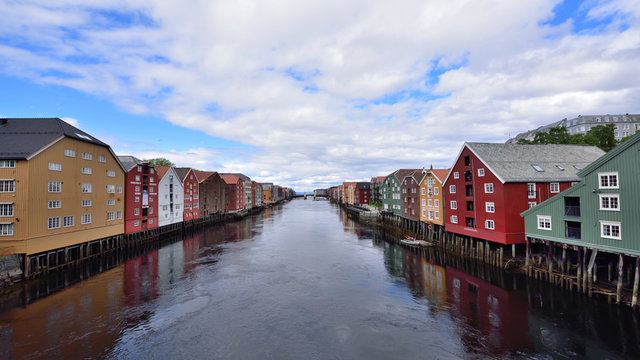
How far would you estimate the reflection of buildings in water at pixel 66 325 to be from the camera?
15.3 m

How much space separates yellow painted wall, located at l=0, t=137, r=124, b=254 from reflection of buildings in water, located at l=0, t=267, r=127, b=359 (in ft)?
26.0

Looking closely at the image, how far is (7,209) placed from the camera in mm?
26438

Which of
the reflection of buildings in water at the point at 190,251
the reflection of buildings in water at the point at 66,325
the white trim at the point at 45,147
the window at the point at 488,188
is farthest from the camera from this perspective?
the reflection of buildings in water at the point at 190,251

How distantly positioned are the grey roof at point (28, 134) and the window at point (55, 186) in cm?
390

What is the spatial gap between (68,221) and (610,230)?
51.5 meters

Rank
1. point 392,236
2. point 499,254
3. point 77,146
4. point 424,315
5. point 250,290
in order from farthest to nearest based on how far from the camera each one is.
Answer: point 392,236
point 77,146
point 499,254
point 250,290
point 424,315

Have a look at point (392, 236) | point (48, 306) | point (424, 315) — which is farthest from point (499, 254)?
point (48, 306)

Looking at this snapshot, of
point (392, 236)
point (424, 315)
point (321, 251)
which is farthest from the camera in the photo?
point (392, 236)

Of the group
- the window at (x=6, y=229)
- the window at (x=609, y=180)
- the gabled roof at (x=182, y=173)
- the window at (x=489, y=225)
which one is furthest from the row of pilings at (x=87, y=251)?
the window at (x=609, y=180)

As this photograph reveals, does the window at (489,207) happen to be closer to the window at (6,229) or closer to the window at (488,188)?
the window at (488,188)

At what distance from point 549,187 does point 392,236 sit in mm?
29427

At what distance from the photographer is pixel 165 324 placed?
18.4 meters

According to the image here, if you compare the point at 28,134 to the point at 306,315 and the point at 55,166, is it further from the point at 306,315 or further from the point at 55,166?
the point at 306,315

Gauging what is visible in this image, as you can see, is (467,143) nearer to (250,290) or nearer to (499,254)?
(499,254)
